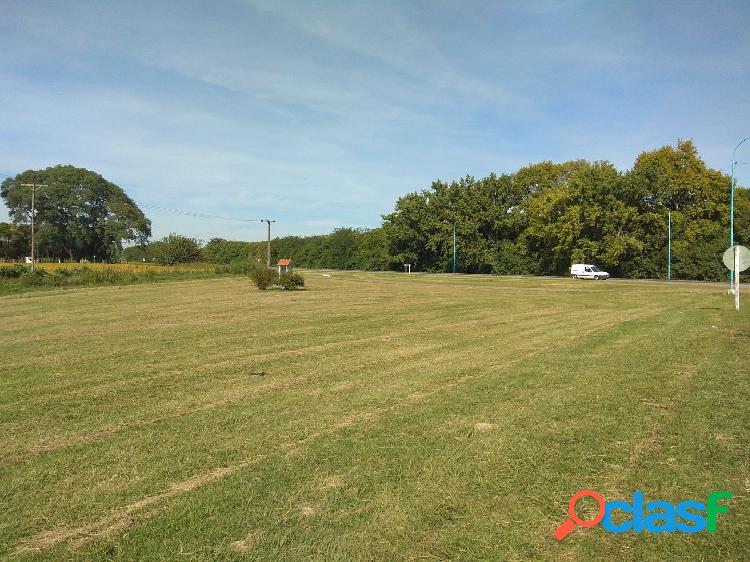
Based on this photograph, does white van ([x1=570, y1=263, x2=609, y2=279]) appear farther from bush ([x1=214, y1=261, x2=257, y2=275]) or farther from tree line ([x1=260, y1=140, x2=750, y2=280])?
bush ([x1=214, y1=261, x2=257, y2=275])

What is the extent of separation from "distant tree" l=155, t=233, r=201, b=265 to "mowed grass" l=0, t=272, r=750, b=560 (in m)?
58.6

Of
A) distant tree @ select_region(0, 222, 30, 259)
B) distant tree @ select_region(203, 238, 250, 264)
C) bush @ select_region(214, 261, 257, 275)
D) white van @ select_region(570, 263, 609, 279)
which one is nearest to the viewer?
white van @ select_region(570, 263, 609, 279)

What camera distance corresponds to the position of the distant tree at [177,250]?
6625 cm

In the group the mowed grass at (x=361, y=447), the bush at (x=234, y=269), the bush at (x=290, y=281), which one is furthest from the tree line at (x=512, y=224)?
the mowed grass at (x=361, y=447)

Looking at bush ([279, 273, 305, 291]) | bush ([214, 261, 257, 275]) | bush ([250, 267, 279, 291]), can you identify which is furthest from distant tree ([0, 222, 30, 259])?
bush ([279, 273, 305, 291])

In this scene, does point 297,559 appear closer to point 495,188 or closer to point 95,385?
point 95,385

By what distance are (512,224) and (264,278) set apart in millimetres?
44989

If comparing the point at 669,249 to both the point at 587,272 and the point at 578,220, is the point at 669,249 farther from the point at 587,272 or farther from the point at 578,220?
the point at 578,220

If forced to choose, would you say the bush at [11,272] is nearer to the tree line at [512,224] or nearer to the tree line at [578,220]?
the tree line at [512,224]

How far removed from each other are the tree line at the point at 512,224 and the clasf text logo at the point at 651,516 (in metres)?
51.7

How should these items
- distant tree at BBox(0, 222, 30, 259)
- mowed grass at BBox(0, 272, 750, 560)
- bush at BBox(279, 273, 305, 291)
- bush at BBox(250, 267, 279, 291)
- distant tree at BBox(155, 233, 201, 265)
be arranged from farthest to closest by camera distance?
distant tree at BBox(0, 222, 30, 259) < distant tree at BBox(155, 233, 201, 265) < bush at BBox(279, 273, 305, 291) < bush at BBox(250, 267, 279, 291) < mowed grass at BBox(0, 272, 750, 560)

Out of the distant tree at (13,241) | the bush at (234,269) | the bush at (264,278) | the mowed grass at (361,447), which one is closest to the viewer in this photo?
the mowed grass at (361,447)

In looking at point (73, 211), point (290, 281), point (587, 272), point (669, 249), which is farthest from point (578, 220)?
point (73, 211)

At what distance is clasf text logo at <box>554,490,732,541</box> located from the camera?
129 inches
